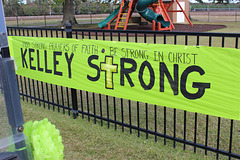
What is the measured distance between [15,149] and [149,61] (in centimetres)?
197

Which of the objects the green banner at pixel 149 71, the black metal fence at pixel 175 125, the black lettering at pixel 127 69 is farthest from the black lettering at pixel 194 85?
the black lettering at pixel 127 69

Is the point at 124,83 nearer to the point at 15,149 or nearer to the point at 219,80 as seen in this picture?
the point at 219,80

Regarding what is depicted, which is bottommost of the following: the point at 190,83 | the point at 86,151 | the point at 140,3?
the point at 86,151

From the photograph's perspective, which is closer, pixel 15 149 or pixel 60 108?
pixel 15 149

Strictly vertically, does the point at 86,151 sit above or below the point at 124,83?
below

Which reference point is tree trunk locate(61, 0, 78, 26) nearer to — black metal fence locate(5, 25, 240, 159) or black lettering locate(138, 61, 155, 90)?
black metal fence locate(5, 25, 240, 159)

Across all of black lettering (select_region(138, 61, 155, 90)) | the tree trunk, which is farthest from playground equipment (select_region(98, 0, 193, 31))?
black lettering (select_region(138, 61, 155, 90))

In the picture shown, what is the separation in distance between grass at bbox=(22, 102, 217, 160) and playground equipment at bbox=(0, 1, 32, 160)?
1603mm

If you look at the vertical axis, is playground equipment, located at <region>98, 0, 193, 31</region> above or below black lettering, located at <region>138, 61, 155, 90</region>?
above

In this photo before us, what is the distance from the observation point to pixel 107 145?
3744 mm

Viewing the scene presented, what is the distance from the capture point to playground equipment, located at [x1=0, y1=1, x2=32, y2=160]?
181 centimetres

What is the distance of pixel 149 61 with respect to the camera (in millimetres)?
3363

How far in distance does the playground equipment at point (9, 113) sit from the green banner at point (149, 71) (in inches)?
72.7

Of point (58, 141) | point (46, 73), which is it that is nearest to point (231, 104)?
point (58, 141)
